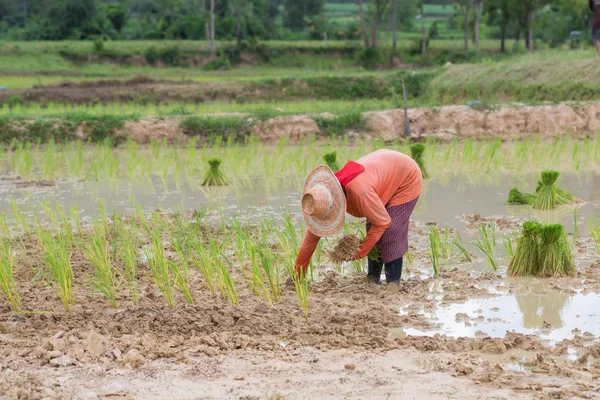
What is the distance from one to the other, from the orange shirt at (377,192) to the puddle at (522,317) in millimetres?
537

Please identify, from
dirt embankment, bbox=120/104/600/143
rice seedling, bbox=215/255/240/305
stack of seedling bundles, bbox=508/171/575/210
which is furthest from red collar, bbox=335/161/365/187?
dirt embankment, bbox=120/104/600/143

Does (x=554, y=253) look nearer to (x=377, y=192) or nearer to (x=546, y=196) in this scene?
(x=377, y=192)

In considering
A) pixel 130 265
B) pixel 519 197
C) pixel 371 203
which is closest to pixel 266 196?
pixel 519 197

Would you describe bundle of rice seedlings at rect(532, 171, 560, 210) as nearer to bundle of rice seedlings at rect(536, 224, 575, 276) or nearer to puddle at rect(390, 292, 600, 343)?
bundle of rice seedlings at rect(536, 224, 575, 276)

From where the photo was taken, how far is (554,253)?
5.02 m

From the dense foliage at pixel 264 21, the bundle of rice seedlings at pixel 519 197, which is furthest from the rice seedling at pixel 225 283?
the dense foliage at pixel 264 21

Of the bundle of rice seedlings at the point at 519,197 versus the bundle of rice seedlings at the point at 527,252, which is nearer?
the bundle of rice seedlings at the point at 527,252

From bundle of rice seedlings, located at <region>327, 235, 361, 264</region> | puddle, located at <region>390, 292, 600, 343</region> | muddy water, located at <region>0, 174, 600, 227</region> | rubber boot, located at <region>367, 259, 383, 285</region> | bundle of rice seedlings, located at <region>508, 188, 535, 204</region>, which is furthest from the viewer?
bundle of rice seedlings, located at <region>508, 188, 535, 204</region>

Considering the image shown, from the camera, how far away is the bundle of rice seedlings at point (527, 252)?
5035 millimetres

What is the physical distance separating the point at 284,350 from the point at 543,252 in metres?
1.94

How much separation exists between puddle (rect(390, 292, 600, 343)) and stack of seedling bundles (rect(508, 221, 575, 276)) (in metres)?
0.33

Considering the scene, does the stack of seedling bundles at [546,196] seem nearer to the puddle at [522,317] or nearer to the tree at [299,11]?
the puddle at [522,317]

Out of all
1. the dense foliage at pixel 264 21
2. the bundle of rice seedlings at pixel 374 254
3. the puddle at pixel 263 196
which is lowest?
the puddle at pixel 263 196

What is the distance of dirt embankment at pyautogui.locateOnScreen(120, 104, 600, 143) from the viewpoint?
1240 centimetres
